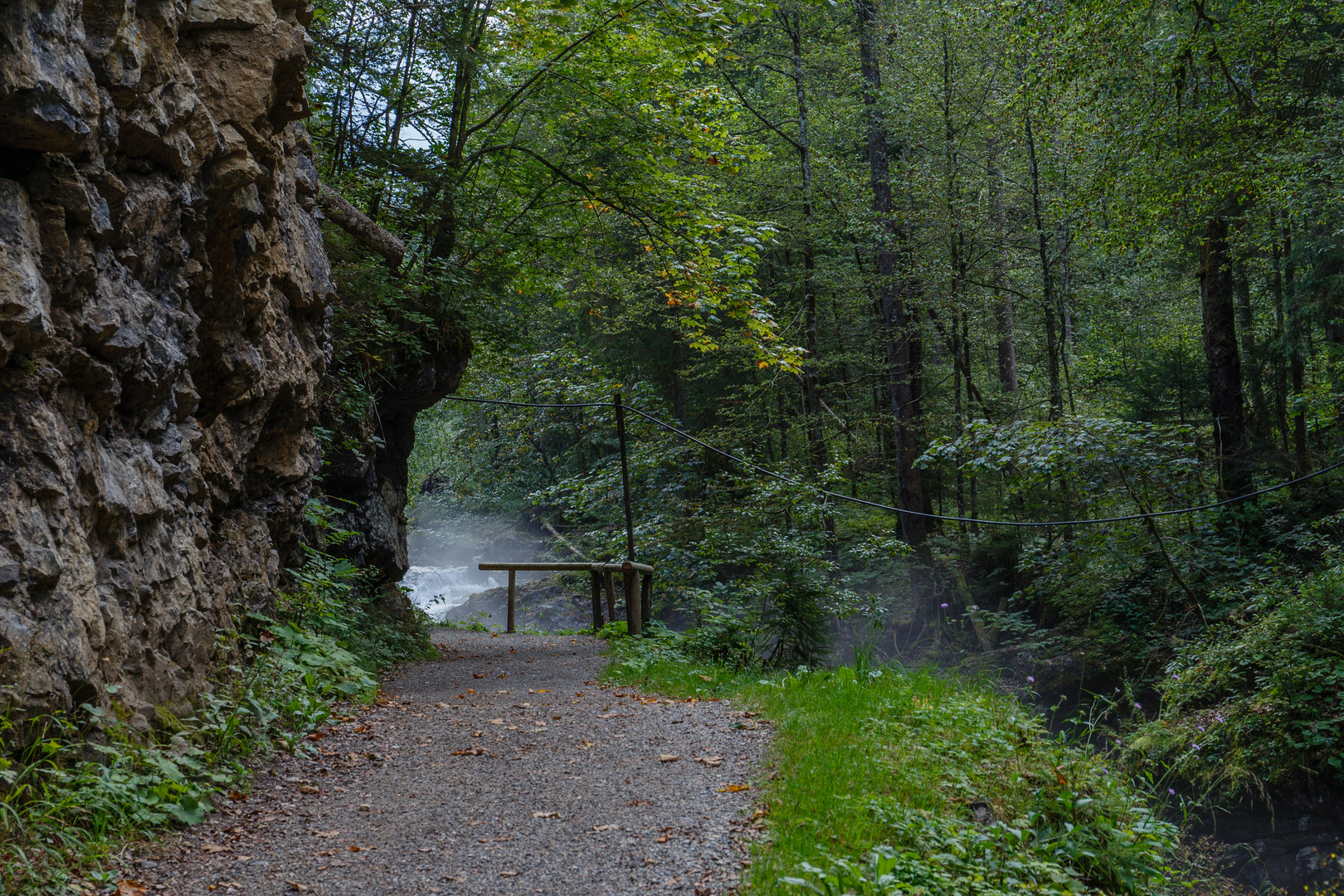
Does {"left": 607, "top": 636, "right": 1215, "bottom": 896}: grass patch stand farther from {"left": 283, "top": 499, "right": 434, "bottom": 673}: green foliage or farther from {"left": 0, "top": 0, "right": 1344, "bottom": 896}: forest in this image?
{"left": 283, "top": 499, "right": 434, "bottom": 673}: green foliage

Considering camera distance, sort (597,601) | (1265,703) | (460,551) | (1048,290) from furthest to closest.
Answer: (460,551) < (1048,290) < (597,601) < (1265,703)

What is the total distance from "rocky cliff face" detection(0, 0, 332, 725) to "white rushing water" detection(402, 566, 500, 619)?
20.5m

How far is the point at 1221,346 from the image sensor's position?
10.7 metres

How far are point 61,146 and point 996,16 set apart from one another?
31.6ft

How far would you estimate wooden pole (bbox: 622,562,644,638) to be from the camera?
9898 millimetres

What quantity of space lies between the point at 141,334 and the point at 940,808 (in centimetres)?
437

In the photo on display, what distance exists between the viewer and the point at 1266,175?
26.3 feet

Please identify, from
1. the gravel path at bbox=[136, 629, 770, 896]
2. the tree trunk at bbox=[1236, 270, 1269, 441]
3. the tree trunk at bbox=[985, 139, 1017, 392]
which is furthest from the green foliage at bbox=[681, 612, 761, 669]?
the tree trunk at bbox=[985, 139, 1017, 392]

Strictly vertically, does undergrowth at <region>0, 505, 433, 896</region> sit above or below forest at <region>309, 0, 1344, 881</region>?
below

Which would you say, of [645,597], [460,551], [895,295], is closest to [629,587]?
[645,597]

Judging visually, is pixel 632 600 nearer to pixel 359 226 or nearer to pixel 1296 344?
pixel 359 226

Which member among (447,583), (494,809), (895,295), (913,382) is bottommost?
(447,583)

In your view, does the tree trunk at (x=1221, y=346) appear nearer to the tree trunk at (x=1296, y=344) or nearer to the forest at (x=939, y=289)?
the forest at (x=939, y=289)

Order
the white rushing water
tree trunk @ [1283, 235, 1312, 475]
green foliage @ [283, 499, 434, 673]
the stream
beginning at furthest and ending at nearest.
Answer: the stream < the white rushing water < tree trunk @ [1283, 235, 1312, 475] < green foliage @ [283, 499, 434, 673]
